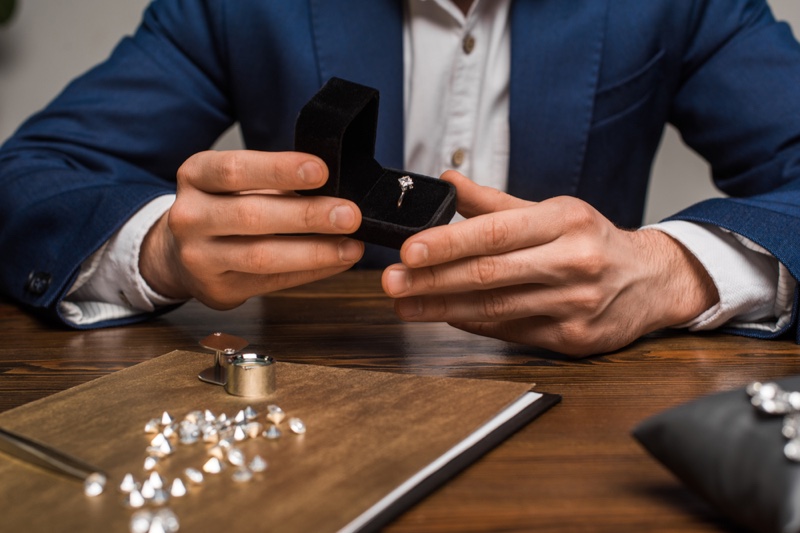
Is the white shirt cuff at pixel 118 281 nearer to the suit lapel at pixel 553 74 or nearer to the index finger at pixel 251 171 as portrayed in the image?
the index finger at pixel 251 171

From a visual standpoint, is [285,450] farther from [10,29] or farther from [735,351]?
[10,29]

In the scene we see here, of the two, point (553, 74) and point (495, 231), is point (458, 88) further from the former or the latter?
point (495, 231)

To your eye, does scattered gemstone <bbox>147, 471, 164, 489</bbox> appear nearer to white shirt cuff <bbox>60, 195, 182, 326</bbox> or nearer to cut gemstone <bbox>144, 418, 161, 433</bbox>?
cut gemstone <bbox>144, 418, 161, 433</bbox>

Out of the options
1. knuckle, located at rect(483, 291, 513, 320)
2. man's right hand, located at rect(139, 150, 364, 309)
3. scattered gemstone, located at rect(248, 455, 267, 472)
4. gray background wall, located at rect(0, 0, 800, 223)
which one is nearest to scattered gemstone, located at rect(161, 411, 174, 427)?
scattered gemstone, located at rect(248, 455, 267, 472)

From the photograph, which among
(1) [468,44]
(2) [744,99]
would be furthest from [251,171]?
(2) [744,99]

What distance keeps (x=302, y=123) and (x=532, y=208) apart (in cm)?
23

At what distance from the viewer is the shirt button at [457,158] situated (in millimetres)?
1590

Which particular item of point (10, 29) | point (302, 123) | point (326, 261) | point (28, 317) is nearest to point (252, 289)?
point (326, 261)

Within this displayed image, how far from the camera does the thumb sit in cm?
92

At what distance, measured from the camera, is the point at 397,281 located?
2.67 ft

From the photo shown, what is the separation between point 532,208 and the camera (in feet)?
2.67

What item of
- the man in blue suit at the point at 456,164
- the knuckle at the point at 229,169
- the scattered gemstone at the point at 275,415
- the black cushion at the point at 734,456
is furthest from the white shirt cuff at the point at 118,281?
the black cushion at the point at 734,456

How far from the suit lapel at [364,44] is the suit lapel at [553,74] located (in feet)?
0.67

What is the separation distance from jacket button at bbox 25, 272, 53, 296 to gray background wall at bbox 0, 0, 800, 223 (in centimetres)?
138
